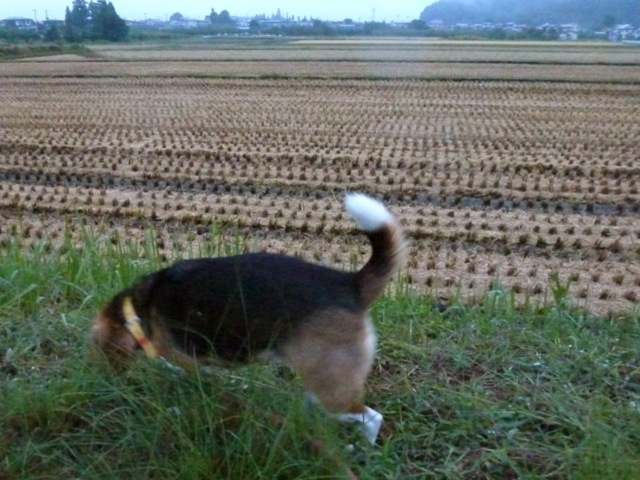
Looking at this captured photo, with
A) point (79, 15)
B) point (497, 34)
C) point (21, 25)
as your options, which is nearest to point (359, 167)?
point (79, 15)

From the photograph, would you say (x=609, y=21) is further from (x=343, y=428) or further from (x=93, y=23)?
(x=343, y=428)

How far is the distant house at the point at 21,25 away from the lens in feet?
102

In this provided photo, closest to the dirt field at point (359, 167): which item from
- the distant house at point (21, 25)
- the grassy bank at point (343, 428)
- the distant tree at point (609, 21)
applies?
the grassy bank at point (343, 428)

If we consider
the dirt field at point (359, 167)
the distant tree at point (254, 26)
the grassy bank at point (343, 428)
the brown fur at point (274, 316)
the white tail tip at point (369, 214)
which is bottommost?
the dirt field at point (359, 167)

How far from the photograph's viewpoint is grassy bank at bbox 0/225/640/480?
249 centimetres

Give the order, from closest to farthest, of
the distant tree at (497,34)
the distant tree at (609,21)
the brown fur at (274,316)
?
the brown fur at (274,316) < the distant tree at (609,21) < the distant tree at (497,34)

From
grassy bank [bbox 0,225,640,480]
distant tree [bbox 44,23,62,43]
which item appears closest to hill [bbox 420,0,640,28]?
distant tree [bbox 44,23,62,43]

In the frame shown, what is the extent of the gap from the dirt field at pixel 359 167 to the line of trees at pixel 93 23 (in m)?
3.19

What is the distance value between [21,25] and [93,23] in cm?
690

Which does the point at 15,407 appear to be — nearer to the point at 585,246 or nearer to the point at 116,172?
the point at 585,246

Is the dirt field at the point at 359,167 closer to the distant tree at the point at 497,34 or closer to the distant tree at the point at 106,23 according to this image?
the distant tree at the point at 106,23

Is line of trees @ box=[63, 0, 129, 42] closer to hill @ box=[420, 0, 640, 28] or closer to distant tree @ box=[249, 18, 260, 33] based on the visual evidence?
distant tree @ box=[249, 18, 260, 33]

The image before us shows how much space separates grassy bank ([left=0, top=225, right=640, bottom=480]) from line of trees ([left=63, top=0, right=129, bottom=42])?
2132 cm

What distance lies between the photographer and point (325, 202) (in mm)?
8438
